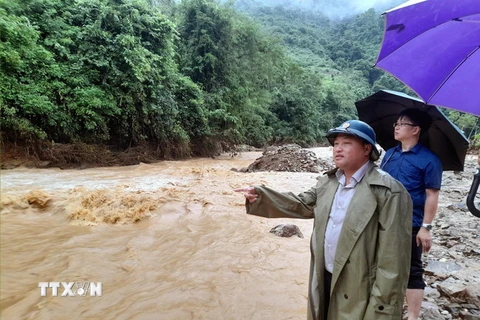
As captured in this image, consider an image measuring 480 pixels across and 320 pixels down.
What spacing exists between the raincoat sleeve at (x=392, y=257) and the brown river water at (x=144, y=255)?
4.93ft

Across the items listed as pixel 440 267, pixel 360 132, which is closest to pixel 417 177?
pixel 360 132

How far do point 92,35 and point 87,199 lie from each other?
281 inches

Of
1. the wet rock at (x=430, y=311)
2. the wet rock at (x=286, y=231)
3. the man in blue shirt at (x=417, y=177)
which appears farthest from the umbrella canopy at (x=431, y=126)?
the wet rock at (x=286, y=231)

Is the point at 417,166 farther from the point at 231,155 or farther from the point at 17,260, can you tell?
the point at 231,155

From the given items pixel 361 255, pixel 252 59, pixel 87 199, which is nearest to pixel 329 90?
pixel 252 59

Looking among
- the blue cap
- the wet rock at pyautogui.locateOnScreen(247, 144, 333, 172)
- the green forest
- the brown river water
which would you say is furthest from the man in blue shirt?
the wet rock at pyautogui.locateOnScreen(247, 144, 333, 172)

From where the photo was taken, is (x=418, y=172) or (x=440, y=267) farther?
(x=440, y=267)

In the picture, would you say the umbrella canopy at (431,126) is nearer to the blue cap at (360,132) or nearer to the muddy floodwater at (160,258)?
the blue cap at (360,132)

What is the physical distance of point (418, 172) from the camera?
6.49 feet

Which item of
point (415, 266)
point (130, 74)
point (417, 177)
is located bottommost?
point (415, 266)

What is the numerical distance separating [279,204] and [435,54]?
1.54 m

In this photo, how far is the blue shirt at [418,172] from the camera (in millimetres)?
1945

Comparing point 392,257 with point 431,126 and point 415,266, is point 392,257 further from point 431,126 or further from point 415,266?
point 431,126

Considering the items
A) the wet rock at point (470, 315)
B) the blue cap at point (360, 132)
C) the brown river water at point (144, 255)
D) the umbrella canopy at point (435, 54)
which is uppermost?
the umbrella canopy at point (435, 54)
